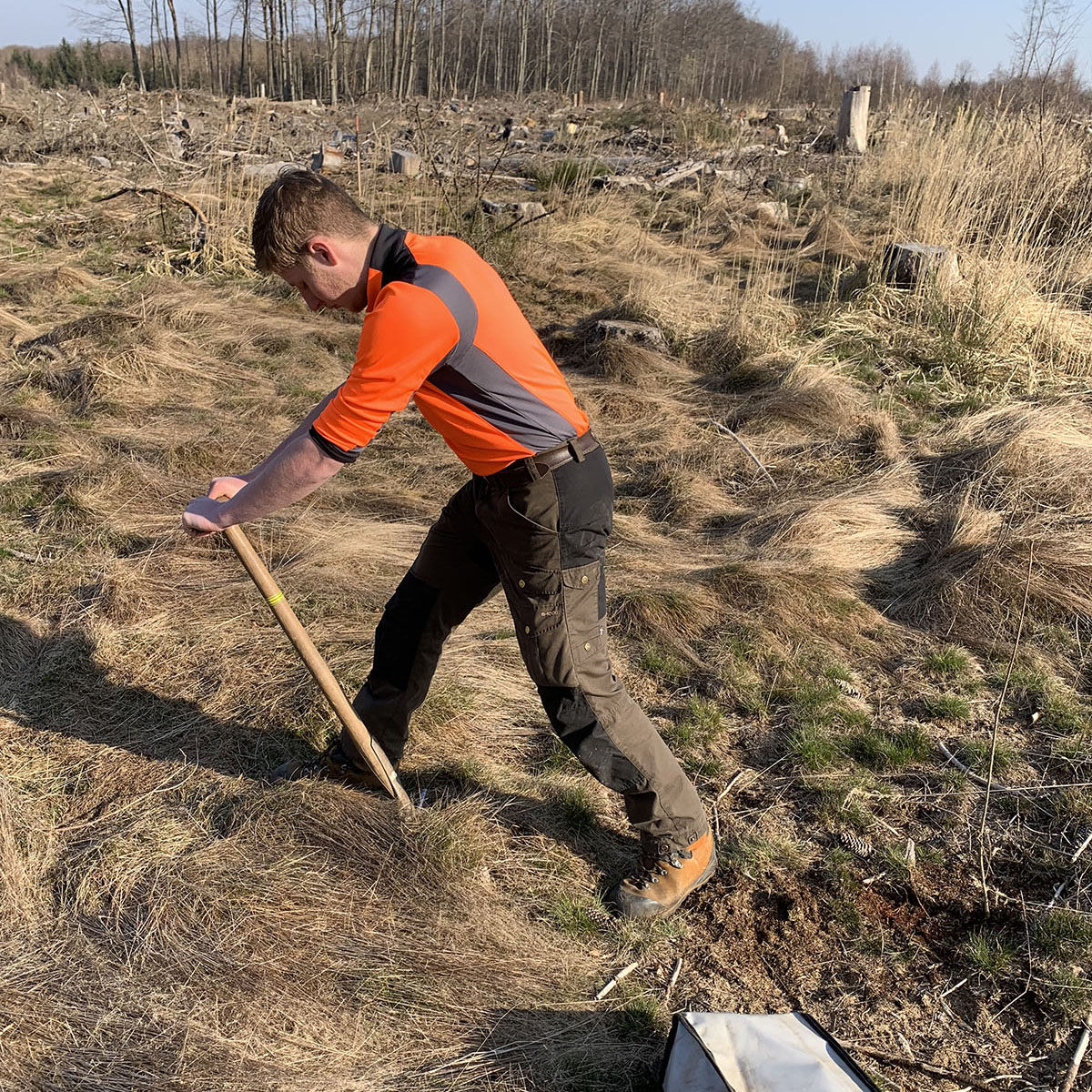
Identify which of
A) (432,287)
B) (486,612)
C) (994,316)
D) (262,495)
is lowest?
(486,612)

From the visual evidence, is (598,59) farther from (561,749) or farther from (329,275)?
(329,275)

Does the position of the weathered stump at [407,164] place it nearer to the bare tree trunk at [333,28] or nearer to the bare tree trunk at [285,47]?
the bare tree trunk at [333,28]

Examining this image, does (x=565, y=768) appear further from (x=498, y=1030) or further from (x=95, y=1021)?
(x=95, y=1021)

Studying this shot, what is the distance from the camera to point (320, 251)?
2.00 meters

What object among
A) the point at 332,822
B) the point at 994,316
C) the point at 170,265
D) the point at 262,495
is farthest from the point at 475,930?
the point at 170,265

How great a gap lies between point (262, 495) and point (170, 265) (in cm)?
795

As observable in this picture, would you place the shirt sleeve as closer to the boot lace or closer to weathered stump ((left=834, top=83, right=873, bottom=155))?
the boot lace

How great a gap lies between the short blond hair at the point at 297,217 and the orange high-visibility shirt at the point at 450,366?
0.32 ft

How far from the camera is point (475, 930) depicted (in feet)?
7.97

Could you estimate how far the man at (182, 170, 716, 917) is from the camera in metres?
1.96

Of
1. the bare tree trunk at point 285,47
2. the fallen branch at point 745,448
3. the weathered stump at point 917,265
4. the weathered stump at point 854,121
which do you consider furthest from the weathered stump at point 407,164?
the bare tree trunk at point 285,47

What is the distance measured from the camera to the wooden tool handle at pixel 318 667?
2406 mm

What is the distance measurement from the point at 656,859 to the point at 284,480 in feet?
4.62

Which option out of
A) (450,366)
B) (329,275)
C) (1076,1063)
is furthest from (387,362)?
(1076,1063)
